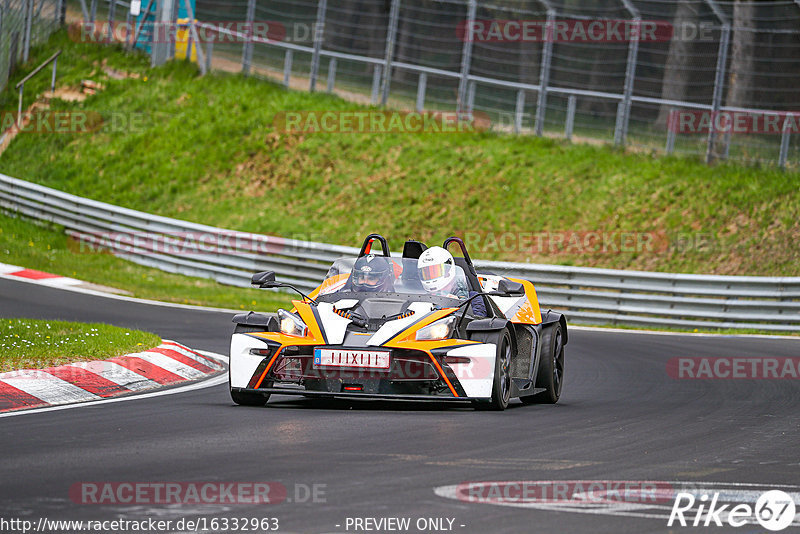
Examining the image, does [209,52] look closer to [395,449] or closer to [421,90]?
[421,90]

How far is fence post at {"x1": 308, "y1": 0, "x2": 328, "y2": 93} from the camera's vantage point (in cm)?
3120

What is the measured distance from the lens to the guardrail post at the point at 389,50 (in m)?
29.7

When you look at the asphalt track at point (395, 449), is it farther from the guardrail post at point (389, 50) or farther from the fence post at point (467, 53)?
the guardrail post at point (389, 50)

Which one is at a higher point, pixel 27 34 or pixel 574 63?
pixel 27 34

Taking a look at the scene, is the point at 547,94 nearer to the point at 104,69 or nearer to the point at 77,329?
the point at 104,69

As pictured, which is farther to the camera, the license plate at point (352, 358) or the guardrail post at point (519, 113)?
the guardrail post at point (519, 113)

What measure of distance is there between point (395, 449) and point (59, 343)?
17.8 ft

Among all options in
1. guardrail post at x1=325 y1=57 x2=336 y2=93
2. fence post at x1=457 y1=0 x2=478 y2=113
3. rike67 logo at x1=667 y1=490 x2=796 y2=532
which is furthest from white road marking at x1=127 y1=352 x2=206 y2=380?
guardrail post at x1=325 y1=57 x2=336 y2=93

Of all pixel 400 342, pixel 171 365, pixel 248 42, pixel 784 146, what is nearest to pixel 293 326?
pixel 400 342

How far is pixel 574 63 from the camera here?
88.1 ft

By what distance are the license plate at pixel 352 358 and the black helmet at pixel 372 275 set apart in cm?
145

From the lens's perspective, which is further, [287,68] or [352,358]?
[287,68]

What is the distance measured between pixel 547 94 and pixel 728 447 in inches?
809

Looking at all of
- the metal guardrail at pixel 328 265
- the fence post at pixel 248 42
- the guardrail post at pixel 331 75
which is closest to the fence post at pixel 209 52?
the fence post at pixel 248 42
